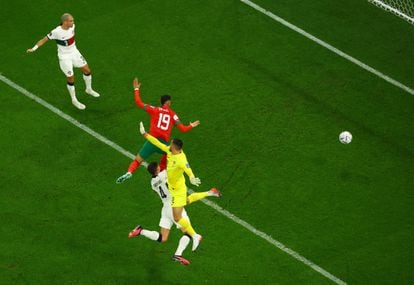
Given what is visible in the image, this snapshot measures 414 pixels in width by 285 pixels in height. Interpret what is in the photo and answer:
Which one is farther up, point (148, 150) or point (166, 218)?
point (148, 150)

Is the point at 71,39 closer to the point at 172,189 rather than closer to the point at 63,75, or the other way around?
the point at 63,75

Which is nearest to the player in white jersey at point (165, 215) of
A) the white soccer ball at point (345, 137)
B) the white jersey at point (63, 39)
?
the white soccer ball at point (345, 137)

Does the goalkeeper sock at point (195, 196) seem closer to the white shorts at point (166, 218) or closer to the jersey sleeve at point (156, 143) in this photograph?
the white shorts at point (166, 218)

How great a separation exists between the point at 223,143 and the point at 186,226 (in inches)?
123

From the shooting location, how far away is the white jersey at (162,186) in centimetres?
1552

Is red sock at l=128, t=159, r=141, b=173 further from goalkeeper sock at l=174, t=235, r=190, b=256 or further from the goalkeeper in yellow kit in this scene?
goalkeeper sock at l=174, t=235, r=190, b=256

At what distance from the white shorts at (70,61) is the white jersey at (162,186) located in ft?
12.7

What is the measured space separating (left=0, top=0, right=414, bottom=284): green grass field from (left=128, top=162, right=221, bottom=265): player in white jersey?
43 centimetres

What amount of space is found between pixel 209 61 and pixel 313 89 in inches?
96.5

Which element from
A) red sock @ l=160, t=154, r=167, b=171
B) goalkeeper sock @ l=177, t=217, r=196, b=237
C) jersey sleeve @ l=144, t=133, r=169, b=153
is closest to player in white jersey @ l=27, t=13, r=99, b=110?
red sock @ l=160, t=154, r=167, b=171

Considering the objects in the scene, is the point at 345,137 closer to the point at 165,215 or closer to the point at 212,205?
the point at 212,205

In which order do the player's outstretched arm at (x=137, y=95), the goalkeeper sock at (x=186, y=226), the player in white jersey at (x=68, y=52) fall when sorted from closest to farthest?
the goalkeeper sock at (x=186, y=226) → the player's outstretched arm at (x=137, y=95) → the player in white jersey at (x=68, y=52)

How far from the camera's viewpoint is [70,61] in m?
18.2

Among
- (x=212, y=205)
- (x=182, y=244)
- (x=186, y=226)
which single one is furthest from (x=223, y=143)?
(x=182, y=244)
